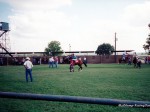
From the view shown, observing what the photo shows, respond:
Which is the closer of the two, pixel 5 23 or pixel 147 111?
pixel 147 111

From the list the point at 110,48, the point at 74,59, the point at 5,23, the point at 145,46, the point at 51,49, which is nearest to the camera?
the point at 74,59

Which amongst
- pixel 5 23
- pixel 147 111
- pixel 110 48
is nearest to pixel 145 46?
pixel 110 48

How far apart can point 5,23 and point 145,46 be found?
4181 centimetres

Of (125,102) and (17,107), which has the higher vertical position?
(125,102)

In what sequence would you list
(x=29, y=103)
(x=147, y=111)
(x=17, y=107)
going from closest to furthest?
1. (x=147, y=111)
2. (x=17, y=107)
3. (x=29, y=103)

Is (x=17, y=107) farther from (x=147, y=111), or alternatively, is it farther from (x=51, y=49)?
(x=51, y=49)

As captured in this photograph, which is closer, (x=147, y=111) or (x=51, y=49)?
(x=147, y=111)

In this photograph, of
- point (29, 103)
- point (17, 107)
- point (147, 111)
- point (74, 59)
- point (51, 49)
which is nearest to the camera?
point (147, 111)

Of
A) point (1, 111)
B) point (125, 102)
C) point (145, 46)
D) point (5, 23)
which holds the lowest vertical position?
point (1, 111)

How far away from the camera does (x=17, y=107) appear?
24.3ft

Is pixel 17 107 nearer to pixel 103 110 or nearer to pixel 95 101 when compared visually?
pixel 103 110

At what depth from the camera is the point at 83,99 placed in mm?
2312

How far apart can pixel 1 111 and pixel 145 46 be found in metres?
54.5

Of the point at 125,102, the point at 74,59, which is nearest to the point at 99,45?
the point at 74,59
